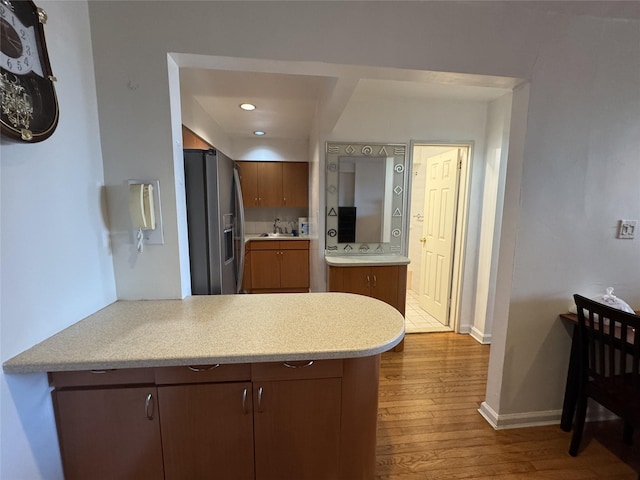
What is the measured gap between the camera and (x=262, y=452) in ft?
3.77

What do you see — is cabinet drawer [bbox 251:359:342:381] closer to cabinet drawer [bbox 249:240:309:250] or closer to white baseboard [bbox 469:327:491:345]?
white baseboard [bbox 469:327:491:345]

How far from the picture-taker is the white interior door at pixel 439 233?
3057mm

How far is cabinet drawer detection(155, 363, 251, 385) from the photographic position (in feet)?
3.48

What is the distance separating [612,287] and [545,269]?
49 cm

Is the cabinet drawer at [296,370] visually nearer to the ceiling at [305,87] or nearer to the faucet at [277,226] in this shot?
the ceiling at [305,87]

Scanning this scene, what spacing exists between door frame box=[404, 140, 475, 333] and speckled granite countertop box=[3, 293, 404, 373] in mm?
1916

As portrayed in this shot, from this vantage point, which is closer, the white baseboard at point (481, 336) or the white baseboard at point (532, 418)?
the white baseboard at point (532, 418)

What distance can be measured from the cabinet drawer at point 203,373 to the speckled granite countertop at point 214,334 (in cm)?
10

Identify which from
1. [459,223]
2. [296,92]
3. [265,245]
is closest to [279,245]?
[265,245]

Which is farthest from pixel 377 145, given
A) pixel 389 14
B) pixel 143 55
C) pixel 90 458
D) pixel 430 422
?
pixel 90 458

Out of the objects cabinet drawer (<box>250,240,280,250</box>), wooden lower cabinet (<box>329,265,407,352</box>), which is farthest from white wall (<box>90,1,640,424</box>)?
cabinet drawer (<box>250,240,280,250</box>)

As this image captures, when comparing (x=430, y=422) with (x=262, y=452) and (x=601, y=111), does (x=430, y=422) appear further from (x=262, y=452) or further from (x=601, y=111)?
(x=601, y=111)

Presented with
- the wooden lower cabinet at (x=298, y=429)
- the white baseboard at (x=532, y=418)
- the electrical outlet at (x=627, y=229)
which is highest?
the electrical outlet at (x=627, y=229)

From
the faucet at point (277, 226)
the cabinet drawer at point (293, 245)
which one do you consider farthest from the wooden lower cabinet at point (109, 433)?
the faucet at point (277, 226)
